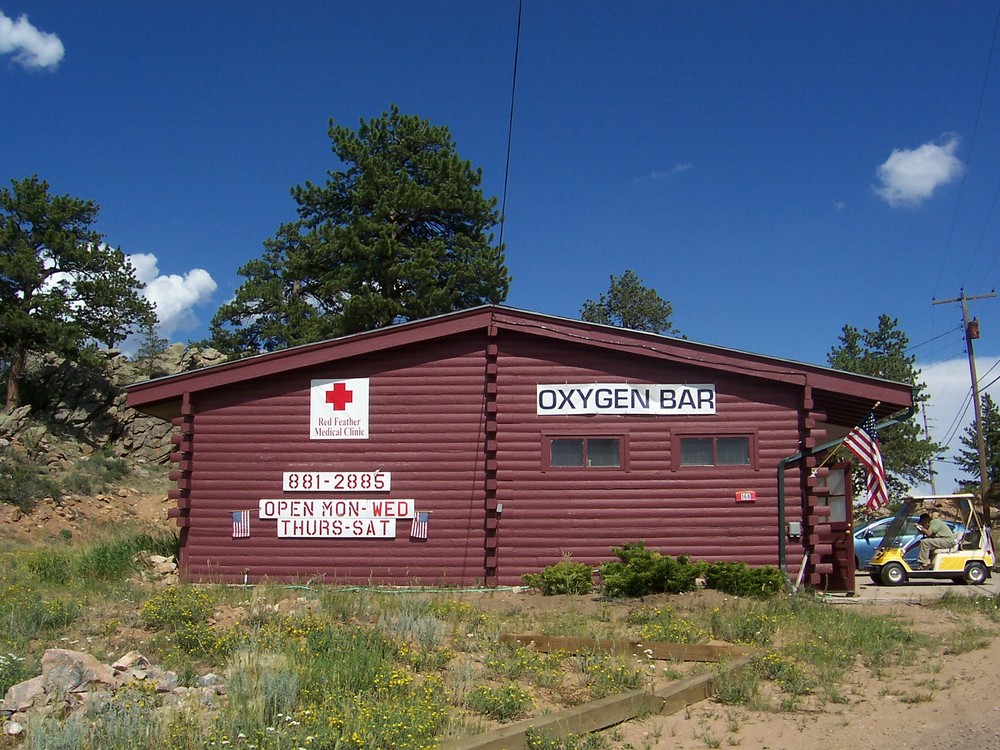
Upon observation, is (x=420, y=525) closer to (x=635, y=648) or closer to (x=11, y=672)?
(x=635, y=648)

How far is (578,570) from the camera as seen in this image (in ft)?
49.6

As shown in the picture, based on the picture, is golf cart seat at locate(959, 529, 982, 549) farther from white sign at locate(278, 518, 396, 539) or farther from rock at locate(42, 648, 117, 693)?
rock at locate(42, 648, 117, 693)

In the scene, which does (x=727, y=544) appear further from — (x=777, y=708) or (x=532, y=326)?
(x=777, y=708)

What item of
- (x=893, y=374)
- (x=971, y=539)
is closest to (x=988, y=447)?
(x=893, y=374)

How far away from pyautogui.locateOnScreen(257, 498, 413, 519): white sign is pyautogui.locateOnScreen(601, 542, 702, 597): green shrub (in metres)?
4.29

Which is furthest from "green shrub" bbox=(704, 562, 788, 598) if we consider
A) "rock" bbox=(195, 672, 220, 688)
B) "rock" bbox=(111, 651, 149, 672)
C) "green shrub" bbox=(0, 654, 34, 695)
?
"green shrub" bbox=(0, 654, 34, 695)

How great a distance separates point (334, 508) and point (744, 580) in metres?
7.42

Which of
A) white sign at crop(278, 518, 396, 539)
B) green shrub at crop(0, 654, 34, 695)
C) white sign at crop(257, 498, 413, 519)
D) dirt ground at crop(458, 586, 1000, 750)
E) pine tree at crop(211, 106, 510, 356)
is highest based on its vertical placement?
pine tree at crop(211, 106, 510, 356)

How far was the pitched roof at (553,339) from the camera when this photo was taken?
1619 centimetres

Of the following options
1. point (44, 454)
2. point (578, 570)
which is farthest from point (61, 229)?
point (578, 570)

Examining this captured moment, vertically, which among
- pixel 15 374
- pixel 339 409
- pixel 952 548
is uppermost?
pixel 15 374

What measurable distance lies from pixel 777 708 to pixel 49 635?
816 cm

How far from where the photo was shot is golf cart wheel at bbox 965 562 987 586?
63.3ft

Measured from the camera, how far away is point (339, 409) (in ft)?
55.4
